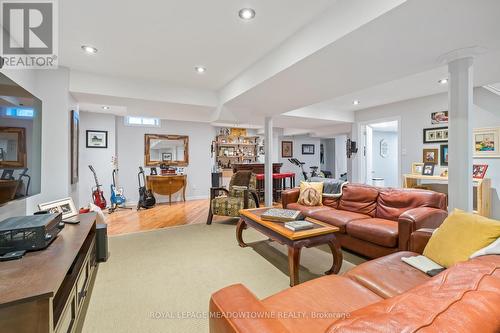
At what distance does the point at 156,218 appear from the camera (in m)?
4.52

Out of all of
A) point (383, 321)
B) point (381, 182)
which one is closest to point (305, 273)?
point (383, 321)

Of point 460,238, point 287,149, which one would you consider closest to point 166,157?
point 287,149

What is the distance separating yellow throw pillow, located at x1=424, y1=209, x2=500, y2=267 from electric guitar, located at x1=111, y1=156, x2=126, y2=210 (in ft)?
18.4

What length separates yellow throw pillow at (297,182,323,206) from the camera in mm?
3592

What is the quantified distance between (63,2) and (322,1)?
213cm

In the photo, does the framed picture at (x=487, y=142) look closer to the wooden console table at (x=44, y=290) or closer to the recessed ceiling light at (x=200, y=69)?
the recessed ceiling light at (x=200, y=69)

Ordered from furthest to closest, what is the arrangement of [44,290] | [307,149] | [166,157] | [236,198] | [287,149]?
[307,149]
[287,149]
[166,157]
[236,198]
[44,290]

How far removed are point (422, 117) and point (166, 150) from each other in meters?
6.15

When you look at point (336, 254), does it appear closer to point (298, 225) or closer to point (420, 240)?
point (298, 225)

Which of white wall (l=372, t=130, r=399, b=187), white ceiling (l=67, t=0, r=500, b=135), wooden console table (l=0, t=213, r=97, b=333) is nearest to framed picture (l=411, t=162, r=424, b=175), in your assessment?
white ceiling (l=67, t=0, r=500, b=135)

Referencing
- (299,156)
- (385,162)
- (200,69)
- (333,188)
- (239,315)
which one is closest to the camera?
(239,315)

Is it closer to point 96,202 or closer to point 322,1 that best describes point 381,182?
point 322,1

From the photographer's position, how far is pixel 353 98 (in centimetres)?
468

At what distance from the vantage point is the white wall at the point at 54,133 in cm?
293
